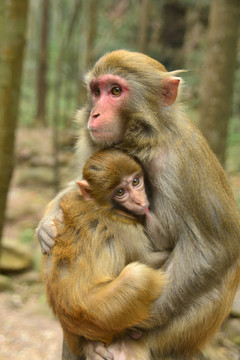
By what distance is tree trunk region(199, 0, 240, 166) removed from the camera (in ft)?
20.4

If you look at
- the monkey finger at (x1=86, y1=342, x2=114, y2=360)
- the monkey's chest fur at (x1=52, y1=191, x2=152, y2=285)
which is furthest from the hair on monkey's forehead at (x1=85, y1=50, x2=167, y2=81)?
the monkey finger at (x1=86, y1=342, x2=114, y2=360)

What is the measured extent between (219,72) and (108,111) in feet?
11.8

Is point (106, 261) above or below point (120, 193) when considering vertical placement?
below

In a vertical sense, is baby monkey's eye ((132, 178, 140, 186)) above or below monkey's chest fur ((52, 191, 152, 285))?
above

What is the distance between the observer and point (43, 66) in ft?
61.8

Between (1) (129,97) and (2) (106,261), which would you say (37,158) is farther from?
(2) (106,261)

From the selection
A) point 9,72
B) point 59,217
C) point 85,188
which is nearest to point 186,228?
point 85,188

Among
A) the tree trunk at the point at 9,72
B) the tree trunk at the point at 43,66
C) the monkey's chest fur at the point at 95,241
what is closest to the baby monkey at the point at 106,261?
the monkey's chest fur at the point at 95,241

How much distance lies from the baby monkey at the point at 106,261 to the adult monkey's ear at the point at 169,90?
0.59 meters

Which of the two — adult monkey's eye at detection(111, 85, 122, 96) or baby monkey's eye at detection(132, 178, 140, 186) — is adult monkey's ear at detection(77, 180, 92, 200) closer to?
baby monkey's eye at detection(132, 178, 140, 186)

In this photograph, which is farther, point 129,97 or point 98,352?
point 129,97

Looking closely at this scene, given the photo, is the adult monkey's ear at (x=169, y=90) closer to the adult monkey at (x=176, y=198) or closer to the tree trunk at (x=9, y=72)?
the adult monkey at (x=176, y=198)

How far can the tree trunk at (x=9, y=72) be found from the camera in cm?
544

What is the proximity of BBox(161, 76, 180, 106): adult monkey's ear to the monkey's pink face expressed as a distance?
0.30m
